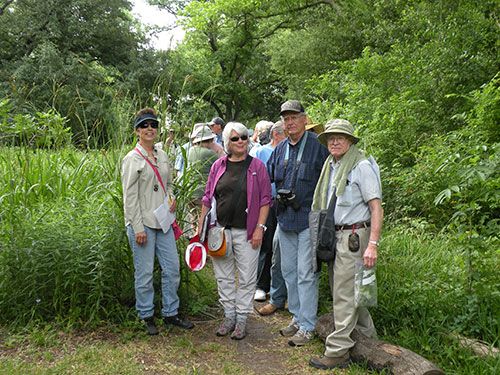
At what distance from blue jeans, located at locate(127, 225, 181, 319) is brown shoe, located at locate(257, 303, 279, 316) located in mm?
924

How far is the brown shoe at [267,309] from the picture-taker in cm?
484

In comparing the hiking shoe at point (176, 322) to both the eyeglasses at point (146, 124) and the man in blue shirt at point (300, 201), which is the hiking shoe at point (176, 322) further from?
the eyeglasses at point (146, 124)

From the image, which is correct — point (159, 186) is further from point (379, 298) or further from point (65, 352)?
point (379, 298)

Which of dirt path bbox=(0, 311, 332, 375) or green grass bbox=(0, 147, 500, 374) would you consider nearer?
dirt path bbox=(0, 311, 332, 375)

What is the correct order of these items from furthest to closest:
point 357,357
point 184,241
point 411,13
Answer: point 411,13 < point 184,241 < point 357,357

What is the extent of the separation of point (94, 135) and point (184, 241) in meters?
1.53

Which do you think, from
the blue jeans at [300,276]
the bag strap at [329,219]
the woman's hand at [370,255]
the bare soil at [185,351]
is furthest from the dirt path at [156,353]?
the bag strap at [329,219]

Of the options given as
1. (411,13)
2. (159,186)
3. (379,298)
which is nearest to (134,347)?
(159,186)

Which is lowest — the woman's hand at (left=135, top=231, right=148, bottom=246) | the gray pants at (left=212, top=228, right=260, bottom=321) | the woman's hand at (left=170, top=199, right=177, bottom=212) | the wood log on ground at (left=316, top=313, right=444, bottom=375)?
the wood log on ground at (left=316, top=313, right=444, bottom=375)

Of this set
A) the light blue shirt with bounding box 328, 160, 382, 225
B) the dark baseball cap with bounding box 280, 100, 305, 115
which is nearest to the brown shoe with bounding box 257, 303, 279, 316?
the light blue shirt with bounding box 328, 160, 382, 225

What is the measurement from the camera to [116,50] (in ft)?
83.0

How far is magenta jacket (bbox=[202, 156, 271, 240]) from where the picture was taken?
13.6 feet

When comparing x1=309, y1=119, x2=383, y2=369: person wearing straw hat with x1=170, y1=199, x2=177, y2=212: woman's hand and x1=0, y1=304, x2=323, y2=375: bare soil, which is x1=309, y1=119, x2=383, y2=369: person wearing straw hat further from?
x1=170, y1=199, x2=177, y2=212: woman's hand

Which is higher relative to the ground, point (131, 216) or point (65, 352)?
point (131, 216)
